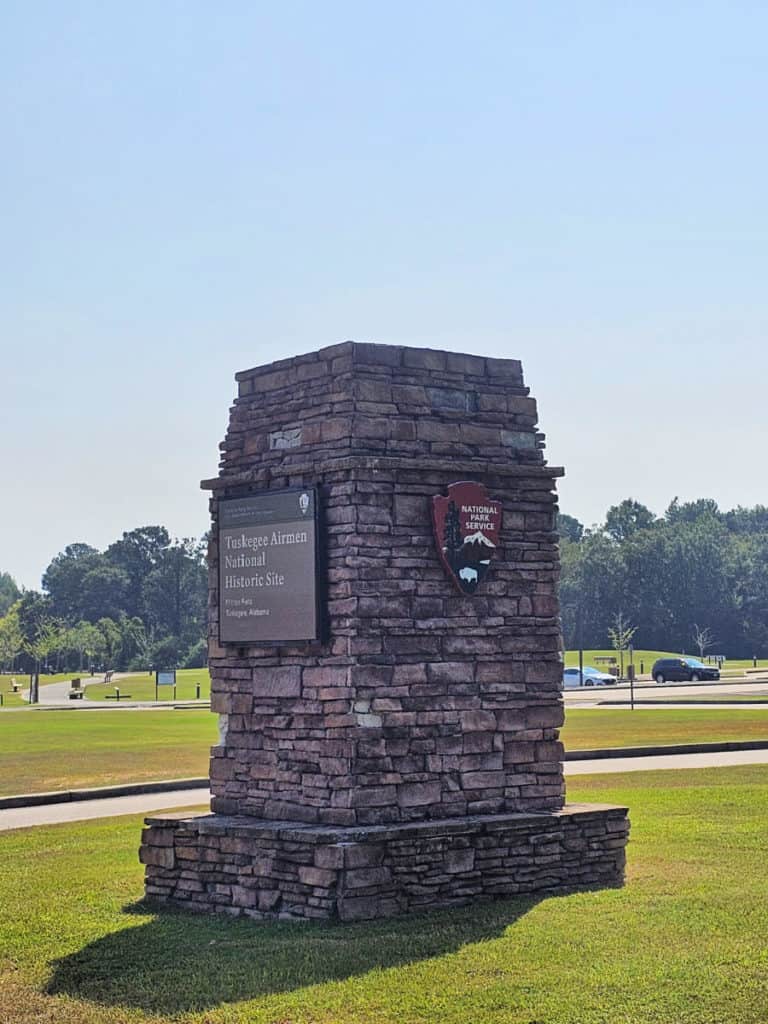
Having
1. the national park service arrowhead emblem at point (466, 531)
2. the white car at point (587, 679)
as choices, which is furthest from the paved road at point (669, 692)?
the national park service arrowhead emblem at point (466, 531)

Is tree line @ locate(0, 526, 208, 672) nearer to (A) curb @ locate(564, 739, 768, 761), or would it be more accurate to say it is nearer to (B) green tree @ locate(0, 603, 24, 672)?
(B) green tree @ locate(0, 603, 24, 672)

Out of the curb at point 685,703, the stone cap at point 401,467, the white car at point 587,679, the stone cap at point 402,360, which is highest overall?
the stone cap at point 402,360

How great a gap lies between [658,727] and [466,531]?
20.3m

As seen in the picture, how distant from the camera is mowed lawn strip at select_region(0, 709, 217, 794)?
67.9 ft

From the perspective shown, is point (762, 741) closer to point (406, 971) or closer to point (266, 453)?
point (266, 453)

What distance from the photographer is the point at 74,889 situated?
11438 mm

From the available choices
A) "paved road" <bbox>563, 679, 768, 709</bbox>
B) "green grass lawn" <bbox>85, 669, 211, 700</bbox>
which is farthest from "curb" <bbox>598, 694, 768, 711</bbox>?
"green grass lawn" <bbox>85, 669, 211, 700</bbox>

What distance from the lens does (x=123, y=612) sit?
140 m

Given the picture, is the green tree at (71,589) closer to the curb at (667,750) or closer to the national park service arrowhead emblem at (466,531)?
the curb at (667,750)

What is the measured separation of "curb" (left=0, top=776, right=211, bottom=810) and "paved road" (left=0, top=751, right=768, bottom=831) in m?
0.14

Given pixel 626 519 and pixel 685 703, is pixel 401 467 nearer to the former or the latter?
pixel 685 703

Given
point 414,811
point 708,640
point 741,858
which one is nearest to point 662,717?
point 741,858

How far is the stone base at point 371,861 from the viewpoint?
970cm

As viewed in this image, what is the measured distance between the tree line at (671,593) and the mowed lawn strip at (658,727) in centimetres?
7319
